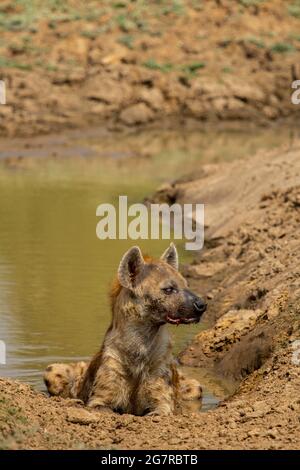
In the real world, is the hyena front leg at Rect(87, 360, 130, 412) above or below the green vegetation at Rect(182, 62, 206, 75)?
below

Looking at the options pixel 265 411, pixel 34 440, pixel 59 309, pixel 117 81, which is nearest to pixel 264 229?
pixel 59 309

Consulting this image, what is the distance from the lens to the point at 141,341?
418 inches

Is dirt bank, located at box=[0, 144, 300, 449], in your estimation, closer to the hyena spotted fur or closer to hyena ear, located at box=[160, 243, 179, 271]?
the hyena spotted fur

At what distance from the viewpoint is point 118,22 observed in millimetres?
46469

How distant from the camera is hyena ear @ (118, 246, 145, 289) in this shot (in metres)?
10.6

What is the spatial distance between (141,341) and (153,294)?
401 mm

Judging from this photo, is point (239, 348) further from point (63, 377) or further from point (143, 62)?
point (143, 62)

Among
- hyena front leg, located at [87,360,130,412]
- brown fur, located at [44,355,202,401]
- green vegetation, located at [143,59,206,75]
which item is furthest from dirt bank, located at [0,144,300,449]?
green vegetation, located at [143,59,206,75]

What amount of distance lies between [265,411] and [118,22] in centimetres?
3782

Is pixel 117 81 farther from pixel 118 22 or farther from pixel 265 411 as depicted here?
pixel 265 411

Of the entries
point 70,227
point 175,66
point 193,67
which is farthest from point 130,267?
point 193,67

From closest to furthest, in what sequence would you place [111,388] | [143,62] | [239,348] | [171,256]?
[111,388], [171,256], [239,348], [143,62]

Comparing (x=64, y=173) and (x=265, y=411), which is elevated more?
(x=64, y=173)

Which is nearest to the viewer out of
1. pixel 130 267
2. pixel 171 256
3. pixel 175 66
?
pixel 130 267
